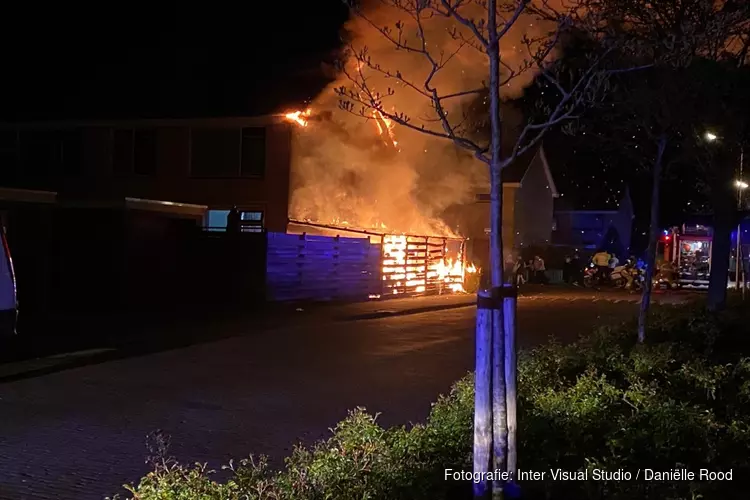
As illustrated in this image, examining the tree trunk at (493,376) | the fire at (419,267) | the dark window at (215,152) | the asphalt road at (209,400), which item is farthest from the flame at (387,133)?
the tree trunk at (493,376)

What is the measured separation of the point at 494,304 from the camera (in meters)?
4.48

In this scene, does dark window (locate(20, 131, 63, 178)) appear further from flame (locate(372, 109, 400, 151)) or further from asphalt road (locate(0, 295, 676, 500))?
asphalt road (locate(0, 295, 676, 500))

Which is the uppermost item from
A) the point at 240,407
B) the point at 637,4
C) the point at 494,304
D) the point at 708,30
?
the point at 637,4

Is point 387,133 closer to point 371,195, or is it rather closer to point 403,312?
point 371,195

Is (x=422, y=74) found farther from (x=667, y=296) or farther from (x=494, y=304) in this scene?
(x=667, y=296)

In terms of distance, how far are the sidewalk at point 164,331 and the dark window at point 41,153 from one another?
12803 millimetres

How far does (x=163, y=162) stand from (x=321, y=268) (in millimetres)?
7826

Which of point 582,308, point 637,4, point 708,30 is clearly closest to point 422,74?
point 637,4

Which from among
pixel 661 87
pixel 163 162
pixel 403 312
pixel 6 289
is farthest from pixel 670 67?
pixel 163 162

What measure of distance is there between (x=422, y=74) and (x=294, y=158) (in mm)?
7451

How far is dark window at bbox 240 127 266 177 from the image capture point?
2453 centimetres

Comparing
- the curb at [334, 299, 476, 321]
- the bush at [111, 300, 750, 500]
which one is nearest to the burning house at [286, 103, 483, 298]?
the curb at [334, 299, 476, 321]

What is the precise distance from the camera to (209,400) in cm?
873

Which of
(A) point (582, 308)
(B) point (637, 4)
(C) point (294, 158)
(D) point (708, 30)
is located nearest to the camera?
(D) point (708, 30)
